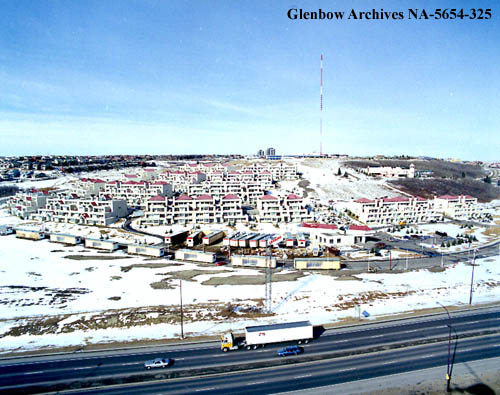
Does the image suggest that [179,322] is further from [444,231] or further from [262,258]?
[444,231]

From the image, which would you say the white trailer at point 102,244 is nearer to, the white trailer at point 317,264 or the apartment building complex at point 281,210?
the apartment building complex at point 281,210

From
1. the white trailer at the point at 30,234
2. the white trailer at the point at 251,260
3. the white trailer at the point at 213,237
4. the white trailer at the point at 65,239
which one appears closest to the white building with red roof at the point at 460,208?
the white trailer at the point at 251,260

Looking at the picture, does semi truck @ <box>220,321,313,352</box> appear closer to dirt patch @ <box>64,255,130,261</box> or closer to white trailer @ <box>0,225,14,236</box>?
dirt patch @ <box>64,255,130,261</box>

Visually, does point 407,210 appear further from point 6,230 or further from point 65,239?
point 6,230

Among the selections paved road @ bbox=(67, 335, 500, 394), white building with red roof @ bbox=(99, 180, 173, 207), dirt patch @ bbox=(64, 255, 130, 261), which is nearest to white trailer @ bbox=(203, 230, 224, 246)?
dirt patch @ bbox=(64, 255, 130, 261)

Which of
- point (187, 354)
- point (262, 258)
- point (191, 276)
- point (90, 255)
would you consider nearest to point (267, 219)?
point (262, 258)
